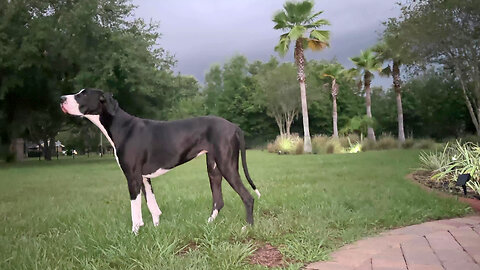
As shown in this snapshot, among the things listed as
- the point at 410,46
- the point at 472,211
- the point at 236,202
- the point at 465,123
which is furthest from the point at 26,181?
the point at 465,123

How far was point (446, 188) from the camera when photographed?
18.2 feet

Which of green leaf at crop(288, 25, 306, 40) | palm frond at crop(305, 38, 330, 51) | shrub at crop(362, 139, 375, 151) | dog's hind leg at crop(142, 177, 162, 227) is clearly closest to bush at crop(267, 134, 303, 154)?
shrub at crop(362, 139, 375, 151)

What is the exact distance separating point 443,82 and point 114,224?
76.1ft

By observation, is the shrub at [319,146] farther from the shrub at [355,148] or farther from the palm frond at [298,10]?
the palm frond at [298,10]

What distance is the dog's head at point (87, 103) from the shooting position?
292 centimetres

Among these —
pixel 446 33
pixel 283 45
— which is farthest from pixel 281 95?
pixel 446 33

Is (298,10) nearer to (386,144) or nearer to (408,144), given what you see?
(386,144)

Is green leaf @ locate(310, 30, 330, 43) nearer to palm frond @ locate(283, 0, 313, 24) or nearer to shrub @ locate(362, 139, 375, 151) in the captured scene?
palm frond @ locate(283, 0, 313, 24)

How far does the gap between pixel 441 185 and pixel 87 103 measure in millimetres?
5192

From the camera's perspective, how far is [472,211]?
4289 mm

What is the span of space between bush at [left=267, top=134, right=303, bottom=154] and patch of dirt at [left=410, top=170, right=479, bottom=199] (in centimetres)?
855

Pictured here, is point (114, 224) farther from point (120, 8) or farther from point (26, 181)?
point (120, 8)

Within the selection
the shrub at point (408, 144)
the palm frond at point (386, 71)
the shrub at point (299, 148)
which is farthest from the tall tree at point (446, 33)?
the palm frond at point (386, 71)

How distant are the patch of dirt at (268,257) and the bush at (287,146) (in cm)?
1263
